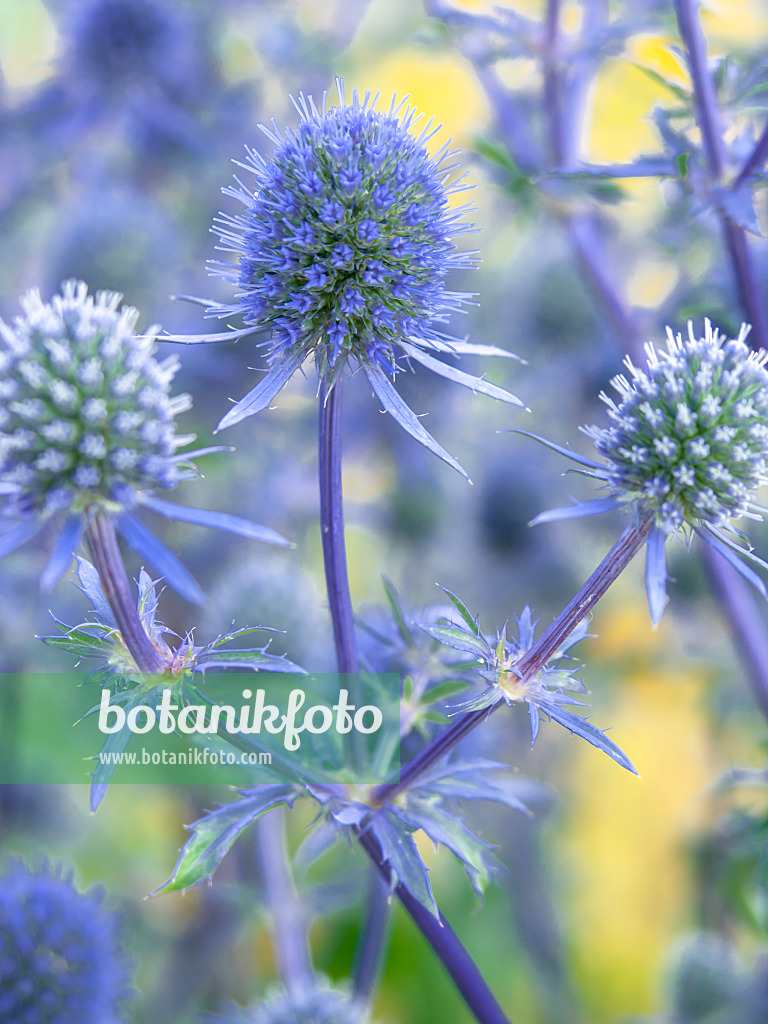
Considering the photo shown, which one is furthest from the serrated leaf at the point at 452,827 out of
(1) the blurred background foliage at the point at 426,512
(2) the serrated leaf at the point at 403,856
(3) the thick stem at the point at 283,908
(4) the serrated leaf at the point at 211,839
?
(1) the blurred background foliage at the point at 426,512

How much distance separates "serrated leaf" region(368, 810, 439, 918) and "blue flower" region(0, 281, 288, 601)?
0.34m

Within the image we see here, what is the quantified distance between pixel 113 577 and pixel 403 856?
1.37ft

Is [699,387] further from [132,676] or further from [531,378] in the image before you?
[531,378]

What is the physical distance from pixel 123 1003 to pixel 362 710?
28.0 inches

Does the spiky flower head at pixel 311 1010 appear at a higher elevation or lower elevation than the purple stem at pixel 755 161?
lower

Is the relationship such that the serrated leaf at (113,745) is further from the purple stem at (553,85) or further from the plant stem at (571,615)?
the purple stem at (553,85)

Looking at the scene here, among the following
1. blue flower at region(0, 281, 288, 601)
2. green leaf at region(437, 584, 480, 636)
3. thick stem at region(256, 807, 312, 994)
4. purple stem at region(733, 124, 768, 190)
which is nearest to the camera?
blue flower at region(0, 281, 288, 601)

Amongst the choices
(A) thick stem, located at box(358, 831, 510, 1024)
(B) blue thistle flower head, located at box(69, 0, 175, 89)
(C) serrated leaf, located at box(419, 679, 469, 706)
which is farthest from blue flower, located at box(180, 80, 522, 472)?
(B) blue thistle flower head, located at box(69, 0, 175, 89)

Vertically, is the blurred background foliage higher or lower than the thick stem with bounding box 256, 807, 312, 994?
higher

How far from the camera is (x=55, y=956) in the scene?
125 cm

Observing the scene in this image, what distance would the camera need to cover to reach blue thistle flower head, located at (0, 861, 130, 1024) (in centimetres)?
118

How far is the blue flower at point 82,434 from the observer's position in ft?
→ 2.48

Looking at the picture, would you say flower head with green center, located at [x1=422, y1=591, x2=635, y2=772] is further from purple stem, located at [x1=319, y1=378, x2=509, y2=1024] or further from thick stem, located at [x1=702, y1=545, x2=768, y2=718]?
thick stem, located at [x1=702, y1=545, x2=768, y2=718]

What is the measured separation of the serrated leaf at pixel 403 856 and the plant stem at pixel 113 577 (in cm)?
32
